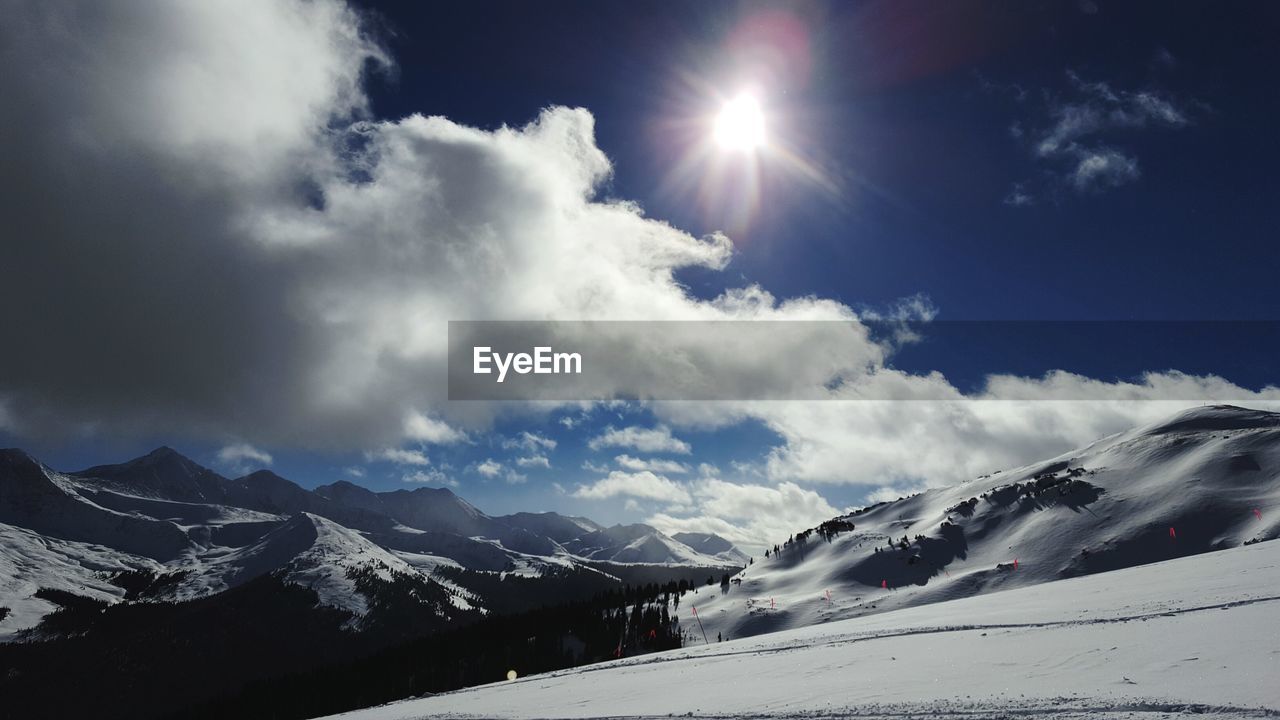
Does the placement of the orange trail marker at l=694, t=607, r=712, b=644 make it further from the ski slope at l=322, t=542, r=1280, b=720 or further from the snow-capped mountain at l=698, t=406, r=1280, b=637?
the ski slope at l=322, t=542, r=1280, b=720

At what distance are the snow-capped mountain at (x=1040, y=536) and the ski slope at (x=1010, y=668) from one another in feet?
286

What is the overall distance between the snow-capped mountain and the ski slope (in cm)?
8732

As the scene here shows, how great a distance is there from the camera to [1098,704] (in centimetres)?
1502

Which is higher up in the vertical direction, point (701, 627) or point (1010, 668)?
point (1010, 668)

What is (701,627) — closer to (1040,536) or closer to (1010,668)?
(1040,536)

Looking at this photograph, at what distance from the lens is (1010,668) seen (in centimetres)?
2009

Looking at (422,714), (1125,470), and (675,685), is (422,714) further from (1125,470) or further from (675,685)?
(1125,470)

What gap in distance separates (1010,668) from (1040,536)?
152 metres

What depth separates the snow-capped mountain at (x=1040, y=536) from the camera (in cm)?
11956

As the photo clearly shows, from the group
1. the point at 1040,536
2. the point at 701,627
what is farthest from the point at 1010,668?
the point at 1040,536

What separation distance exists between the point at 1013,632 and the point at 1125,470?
191 metres

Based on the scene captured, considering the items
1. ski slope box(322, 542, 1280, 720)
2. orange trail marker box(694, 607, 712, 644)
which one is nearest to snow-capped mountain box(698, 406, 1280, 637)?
orange trail marker box(694, 607, 712, 644)

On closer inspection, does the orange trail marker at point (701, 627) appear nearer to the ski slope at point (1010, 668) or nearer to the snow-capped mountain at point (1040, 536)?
the snow-capped mountain at point (1040, 536)

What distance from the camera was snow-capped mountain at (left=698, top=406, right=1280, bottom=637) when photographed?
120 metres
